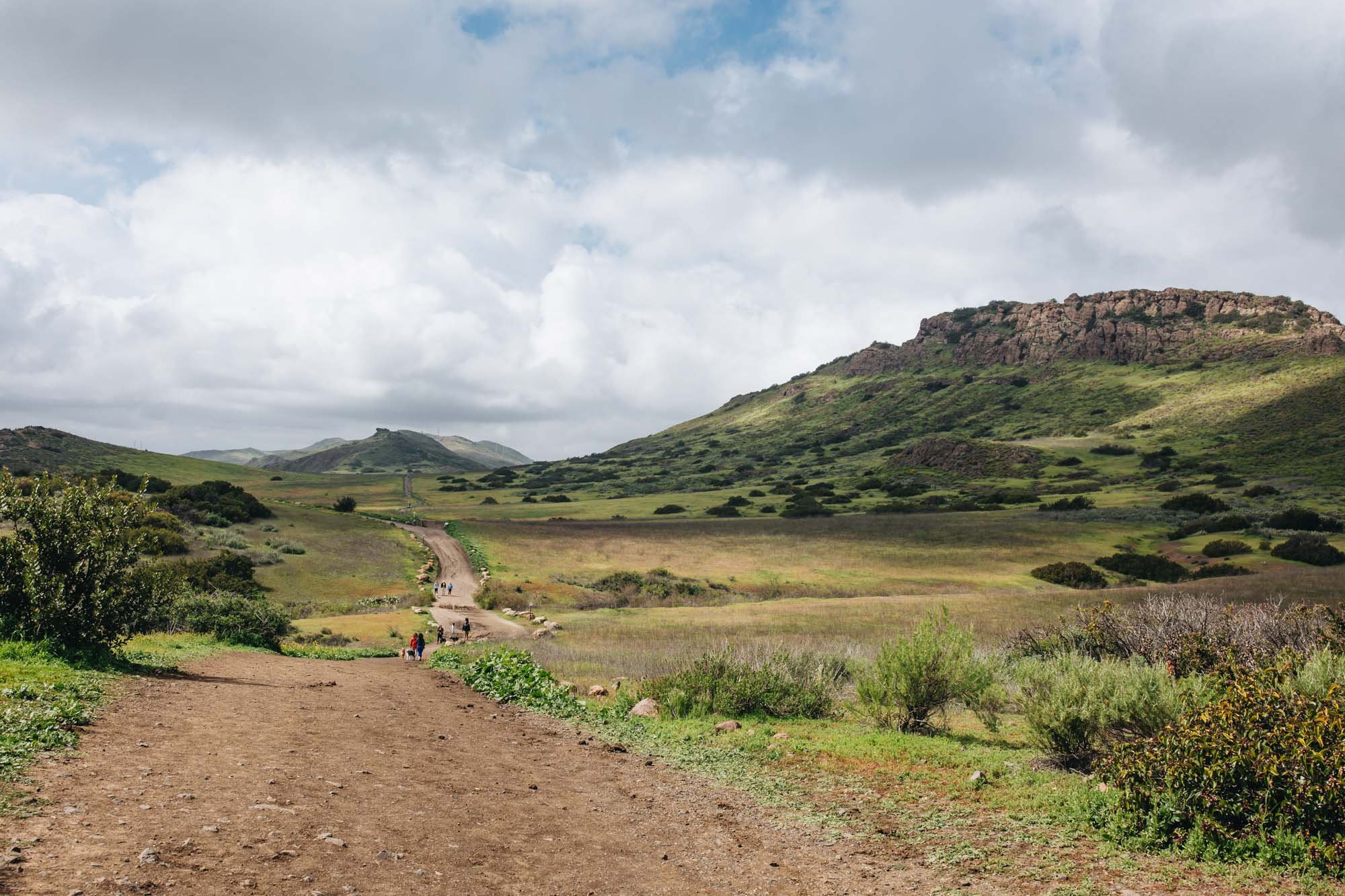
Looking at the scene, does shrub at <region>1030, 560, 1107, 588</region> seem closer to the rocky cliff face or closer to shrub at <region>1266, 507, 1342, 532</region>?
shrub at <region>1266, 507, 1342, 532</region>

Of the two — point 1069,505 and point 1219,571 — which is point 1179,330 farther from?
point 1219,571

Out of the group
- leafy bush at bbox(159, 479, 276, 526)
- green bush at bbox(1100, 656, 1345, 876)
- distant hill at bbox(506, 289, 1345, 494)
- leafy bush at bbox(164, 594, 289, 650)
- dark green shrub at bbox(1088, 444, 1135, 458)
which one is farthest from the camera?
dark green shrub at bbox(1088, 444, 1135, 458)

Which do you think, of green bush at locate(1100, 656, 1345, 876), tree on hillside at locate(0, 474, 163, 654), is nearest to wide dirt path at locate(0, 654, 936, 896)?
green bush at locate(1100, 656, 1345, 876)

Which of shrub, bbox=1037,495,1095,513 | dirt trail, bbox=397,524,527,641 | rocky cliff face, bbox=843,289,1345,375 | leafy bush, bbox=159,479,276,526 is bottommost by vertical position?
dirt trail, bbox=397,524,527,641

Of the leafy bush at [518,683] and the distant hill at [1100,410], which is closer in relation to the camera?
the leafy bush at [518,683]

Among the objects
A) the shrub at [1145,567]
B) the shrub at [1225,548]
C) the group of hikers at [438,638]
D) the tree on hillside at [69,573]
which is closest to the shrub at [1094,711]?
the tree on hillside at [69,573]

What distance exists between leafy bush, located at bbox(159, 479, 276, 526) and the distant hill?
2865 inches

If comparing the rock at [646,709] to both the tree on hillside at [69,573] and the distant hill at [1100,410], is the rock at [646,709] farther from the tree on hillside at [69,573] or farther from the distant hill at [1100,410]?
the distant hill at [1100,410]

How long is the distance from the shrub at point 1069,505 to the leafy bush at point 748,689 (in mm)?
63436

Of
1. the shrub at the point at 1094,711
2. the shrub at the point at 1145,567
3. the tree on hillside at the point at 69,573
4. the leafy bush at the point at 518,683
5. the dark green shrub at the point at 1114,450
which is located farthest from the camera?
the dark green shrub at the point at 1114,450

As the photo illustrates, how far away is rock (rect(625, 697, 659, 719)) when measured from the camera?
14242 mm

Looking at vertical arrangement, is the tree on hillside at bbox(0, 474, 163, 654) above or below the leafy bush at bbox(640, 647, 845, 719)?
above

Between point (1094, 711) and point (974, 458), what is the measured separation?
111820 millimetres

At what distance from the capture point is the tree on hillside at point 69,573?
13297 millimetres
